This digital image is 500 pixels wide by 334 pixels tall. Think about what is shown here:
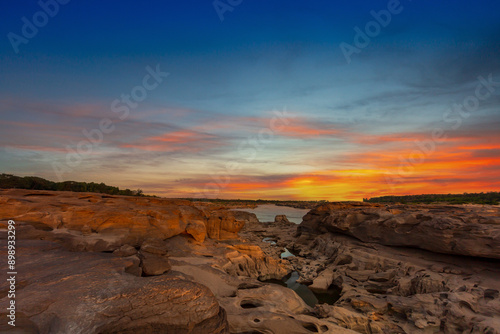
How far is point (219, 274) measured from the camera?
15.3 metres

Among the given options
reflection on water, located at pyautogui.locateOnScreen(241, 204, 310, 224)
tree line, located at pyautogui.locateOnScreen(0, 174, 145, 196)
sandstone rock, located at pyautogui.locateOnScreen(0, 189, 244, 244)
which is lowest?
reflection on water, located at pyautogui.locateOnScreen(241, 204, 310, 224)

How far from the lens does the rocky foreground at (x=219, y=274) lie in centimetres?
703

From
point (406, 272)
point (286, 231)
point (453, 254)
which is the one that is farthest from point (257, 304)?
point (286, 231)

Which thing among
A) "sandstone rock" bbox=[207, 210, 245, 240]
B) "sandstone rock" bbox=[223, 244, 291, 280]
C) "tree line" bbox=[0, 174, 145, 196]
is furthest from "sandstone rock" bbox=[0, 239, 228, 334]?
"tree line" bbox=[0, 174, 145, 196]

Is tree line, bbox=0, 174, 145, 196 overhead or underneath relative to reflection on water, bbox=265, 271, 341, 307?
overhead

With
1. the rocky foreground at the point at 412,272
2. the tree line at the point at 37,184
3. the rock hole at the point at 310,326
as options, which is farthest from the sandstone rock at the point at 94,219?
the tree line at the point at 37,184

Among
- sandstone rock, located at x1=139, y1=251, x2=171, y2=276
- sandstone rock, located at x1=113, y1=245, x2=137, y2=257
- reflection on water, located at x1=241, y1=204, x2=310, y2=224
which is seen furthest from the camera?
reflection on water, located at x1=241, y1=204, x2=310, y2=224

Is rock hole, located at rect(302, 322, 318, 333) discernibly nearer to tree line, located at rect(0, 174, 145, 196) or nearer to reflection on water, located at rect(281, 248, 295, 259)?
reflection on water, located at rect(281, 248, 295, 259)

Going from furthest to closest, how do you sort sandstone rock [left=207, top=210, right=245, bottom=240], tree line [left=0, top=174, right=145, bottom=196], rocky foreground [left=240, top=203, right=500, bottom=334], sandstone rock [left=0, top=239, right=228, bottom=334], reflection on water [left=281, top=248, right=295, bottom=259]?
tree line [left=0, top=174, right=145, bottom=196]
reflection on water [left=281, top=248, right=295, bottom=259]
sandstone rock [left=207, top=210, right=245, bottom=240]
rocky foreground [left=240, top=203, right=500, bottom=334]
sandstone rock [left=0, top=239, right=228, bottom=334]

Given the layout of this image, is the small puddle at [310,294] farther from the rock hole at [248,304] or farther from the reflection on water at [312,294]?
the rock hole at [248,304]

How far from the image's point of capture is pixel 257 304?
13016mm

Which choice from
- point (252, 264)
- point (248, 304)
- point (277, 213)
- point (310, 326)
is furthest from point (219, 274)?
point (277, 213)

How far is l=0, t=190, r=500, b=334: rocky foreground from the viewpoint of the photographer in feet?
23.1

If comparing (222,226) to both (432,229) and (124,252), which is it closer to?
(124,252)
